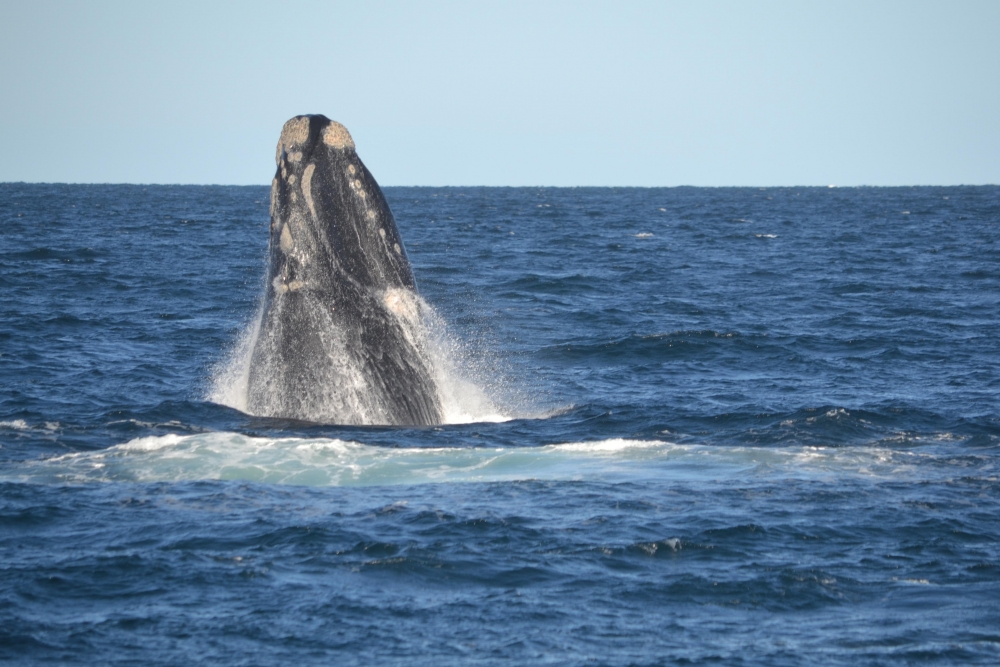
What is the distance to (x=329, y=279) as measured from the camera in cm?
1087

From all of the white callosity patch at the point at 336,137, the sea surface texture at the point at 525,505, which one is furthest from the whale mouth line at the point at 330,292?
the sea surface texture at the point at 525,505

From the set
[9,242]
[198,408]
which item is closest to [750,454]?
[198,408]

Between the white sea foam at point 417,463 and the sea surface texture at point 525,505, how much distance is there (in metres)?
0.04

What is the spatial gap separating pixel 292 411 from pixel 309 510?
2.17 meters

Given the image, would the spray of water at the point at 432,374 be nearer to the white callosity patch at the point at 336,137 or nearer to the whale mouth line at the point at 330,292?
the whale mouth line at the point at 330,292

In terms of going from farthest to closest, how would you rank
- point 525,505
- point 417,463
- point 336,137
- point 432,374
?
point 432,374 → point 336,137 → point 417,463 → point 525,505

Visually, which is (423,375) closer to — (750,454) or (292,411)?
(292,411)

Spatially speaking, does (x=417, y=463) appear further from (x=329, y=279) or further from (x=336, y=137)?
(x=336, y=137)

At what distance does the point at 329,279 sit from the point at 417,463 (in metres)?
1.90

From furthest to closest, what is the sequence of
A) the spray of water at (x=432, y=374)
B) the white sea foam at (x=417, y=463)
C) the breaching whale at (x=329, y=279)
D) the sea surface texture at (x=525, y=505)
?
the spray of water at (x=432, y=374), the breaching whale at (x=329, y=279), the white sea foam at (x=417, y=463), the sea surface texture at (x=525, y=505)

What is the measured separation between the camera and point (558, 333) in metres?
21.8

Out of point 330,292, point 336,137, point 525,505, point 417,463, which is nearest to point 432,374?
point 417,463

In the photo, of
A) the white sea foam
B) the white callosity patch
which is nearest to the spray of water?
the white sea foam

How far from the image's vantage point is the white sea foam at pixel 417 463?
10.4m
